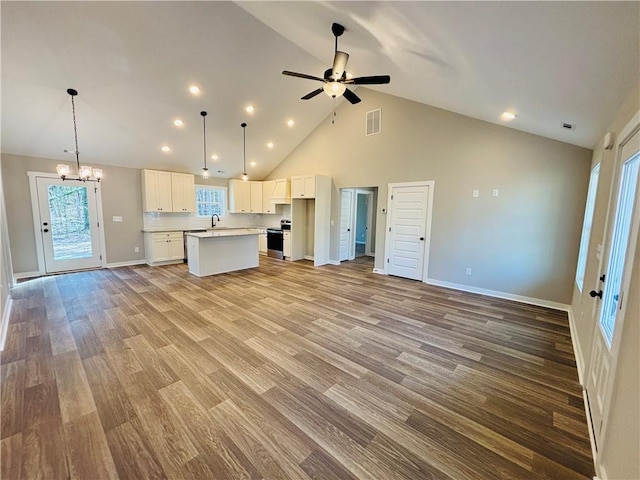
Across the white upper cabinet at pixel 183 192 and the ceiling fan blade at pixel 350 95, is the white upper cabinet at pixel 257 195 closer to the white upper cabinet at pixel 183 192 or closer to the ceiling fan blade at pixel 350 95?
the white upper cabinet at pixel 183 192

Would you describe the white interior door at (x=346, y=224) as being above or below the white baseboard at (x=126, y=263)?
above

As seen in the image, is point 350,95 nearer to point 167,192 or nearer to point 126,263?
point 167,192

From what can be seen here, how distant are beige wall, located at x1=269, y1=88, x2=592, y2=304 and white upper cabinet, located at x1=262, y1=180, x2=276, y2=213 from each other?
3188mm

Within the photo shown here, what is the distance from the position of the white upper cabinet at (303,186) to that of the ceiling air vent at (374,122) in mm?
1755

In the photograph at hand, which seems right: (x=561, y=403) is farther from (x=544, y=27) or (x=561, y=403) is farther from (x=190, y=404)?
(x=190, y=404)

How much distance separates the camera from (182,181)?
7.20 metres

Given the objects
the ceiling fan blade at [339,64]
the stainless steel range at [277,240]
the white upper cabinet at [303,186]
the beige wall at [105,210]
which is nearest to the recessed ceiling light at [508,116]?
the ceiling fan blade at [339,64]

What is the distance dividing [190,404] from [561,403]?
9.89ft

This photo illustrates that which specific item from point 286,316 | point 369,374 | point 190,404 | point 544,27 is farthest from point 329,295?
point 544,27

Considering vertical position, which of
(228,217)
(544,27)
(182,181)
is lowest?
(228,217)

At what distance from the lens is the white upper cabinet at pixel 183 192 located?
7.09 meters

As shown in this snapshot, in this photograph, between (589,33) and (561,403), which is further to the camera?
(561,403)

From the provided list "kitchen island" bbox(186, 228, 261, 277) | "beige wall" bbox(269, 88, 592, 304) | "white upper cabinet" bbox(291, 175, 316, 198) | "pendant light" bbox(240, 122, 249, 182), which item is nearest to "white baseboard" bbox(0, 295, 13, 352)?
"kitchen island" bbox(186, 228, 261, 277)

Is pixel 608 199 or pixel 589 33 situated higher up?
pixel 589 33
